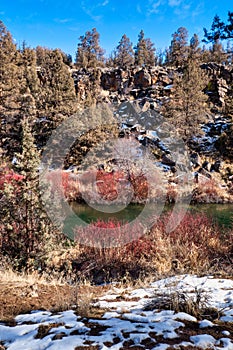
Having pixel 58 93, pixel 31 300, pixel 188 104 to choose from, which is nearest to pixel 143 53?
pixel 188 104

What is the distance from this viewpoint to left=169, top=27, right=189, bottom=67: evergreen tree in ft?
155

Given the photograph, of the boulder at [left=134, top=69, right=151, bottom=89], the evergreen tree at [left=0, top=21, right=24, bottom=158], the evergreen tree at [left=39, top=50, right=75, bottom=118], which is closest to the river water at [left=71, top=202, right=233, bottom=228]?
the evergreen tree at [left=39, top=50, right=75, bottom=118]

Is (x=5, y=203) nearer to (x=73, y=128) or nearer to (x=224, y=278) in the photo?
(x=224, y=278)

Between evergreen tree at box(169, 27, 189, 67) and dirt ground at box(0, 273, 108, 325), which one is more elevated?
evergreen tree at box(169, 27, 189, 67)

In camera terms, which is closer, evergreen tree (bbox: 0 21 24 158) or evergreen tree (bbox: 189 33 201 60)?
evergreen tree (bbox: 0 21 24 158)

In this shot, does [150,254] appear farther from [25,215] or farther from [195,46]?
[195,46]

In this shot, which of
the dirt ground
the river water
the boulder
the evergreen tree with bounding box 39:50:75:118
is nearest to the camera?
the dirt ground

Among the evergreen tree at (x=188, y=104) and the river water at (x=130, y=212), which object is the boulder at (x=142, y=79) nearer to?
the evergreen tree at (x=188, y=104)

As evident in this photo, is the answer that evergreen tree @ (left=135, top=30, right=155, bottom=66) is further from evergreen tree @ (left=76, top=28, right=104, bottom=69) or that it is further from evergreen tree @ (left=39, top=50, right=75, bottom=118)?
evergreen tree @ (left=39, top=50, right=75, bottom=118)

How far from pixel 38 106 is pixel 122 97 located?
47.8ft

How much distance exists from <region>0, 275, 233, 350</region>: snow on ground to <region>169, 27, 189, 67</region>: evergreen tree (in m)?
49.8

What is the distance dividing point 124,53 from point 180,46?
9.90 m

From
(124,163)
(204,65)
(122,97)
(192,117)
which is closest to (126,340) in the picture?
(124,163)

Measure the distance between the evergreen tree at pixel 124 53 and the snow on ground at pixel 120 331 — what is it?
50.9 metres
